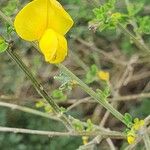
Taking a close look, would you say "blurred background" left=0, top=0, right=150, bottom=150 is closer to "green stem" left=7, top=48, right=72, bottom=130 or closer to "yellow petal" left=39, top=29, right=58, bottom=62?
"green stem" left=7, top=48, right=72, bottom=130

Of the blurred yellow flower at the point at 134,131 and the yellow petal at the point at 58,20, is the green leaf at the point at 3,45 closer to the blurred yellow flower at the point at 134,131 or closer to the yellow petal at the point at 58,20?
the yellow petal at the point at 58,20

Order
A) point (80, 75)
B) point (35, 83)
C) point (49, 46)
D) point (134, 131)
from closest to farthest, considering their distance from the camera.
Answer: point (49, 46) → point (35, 83) → point (134, 131) → point (80, 75)

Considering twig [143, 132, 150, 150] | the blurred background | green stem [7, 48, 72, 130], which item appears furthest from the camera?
the blurred background

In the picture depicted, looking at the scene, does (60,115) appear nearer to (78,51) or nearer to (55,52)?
(55,52)

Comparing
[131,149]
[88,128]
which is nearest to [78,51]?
[88,128]

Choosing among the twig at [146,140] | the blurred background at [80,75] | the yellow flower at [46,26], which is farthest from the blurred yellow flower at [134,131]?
the blurred background at [80,75]

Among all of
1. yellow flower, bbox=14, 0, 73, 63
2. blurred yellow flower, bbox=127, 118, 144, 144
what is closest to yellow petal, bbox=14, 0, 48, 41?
yellow flower, bbox=14, 0, 73, 63

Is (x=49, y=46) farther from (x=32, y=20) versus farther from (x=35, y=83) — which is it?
(x=35, y=83)

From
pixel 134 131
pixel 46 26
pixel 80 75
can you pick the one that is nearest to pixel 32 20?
→ pixel 46 26

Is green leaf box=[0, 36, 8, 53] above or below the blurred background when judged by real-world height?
above
